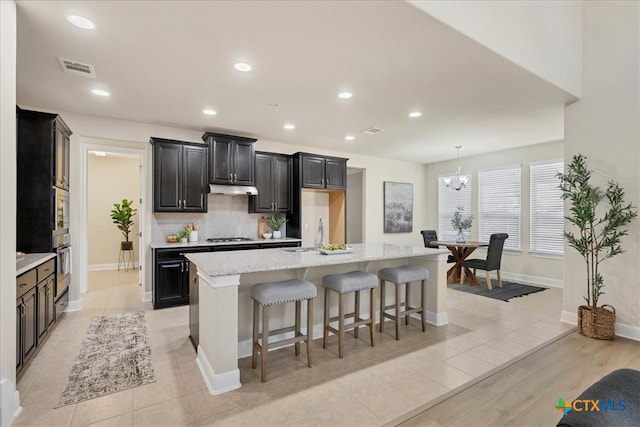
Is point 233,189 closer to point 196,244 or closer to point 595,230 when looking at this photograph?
point 196,244

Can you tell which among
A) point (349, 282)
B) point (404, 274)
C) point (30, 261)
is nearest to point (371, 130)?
point (404, 274)

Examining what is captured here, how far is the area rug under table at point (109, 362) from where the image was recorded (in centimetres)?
237

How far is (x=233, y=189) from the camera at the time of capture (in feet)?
16.4

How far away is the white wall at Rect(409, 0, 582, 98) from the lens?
7.80ft

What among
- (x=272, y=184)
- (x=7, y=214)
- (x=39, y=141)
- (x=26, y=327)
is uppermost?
(x=39, y=141)

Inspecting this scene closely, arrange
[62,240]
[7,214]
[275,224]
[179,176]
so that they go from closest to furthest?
[7,214] → [62,240] → [179,176] → [275,224]

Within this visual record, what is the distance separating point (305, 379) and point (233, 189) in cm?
326

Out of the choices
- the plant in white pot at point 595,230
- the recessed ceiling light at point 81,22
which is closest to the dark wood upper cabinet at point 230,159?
the recessed ceiling light at point 81,22

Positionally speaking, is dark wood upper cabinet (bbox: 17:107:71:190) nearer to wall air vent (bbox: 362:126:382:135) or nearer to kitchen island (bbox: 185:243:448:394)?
kitchen island (bbox: 185:243:448:394)

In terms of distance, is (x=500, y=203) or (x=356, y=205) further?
(x=356, y=205)

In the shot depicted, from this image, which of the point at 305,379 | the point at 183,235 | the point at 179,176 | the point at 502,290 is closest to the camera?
the point at 305,379

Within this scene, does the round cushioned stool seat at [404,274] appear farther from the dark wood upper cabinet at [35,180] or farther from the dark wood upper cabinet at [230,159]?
the dark wood upper cabinet at [35,180]

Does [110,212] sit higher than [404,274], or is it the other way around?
[110,212]

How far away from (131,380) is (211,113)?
3.15 metres
